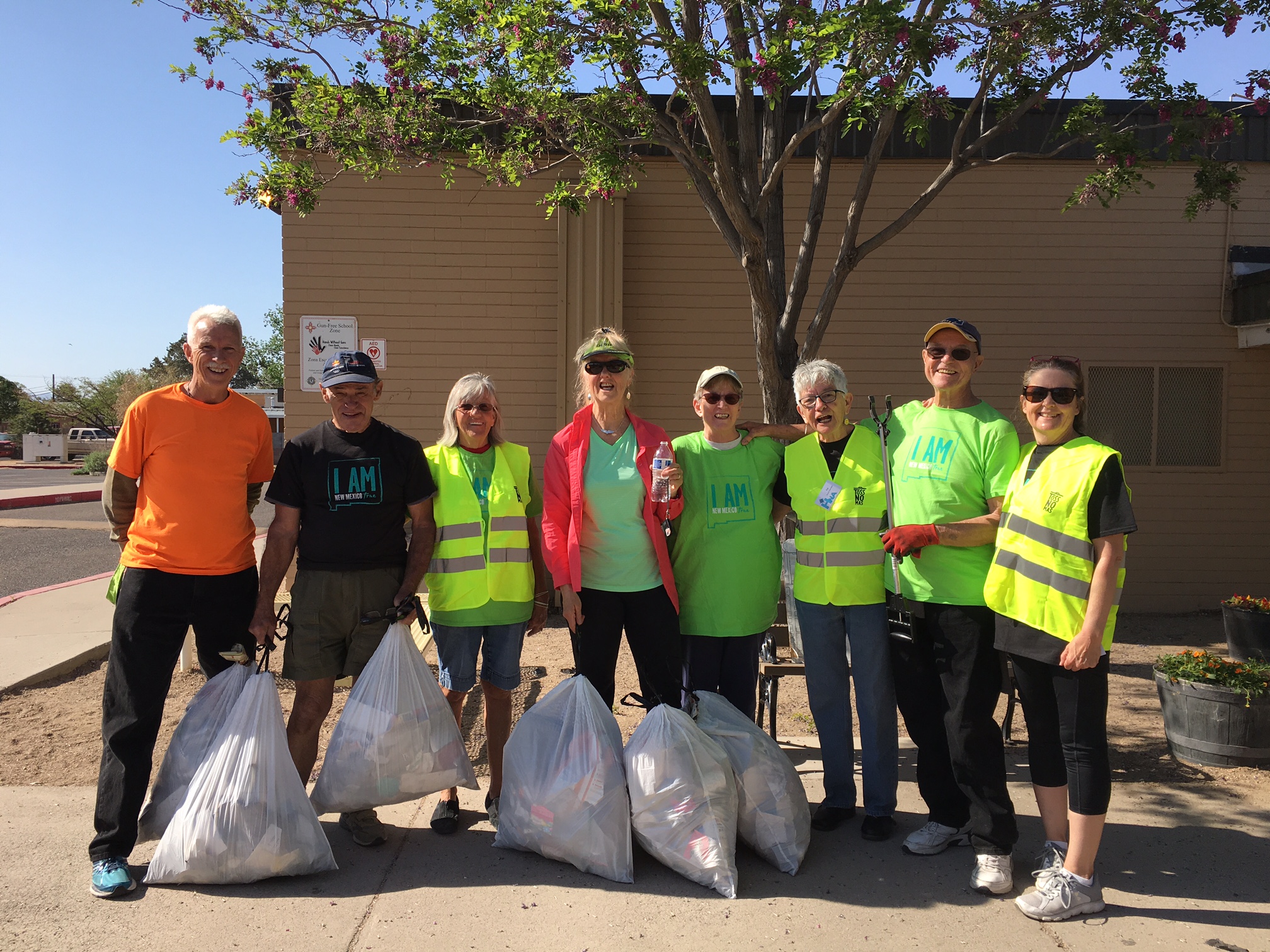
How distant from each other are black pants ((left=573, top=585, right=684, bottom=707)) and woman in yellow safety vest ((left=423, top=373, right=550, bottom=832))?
288 mm

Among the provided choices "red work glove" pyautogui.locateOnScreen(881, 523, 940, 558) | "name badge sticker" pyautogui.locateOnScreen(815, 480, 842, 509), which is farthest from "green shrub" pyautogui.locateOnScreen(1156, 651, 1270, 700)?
"name badge sticker" pyautogui.locateOnScreen(815, 480, 842, 509)

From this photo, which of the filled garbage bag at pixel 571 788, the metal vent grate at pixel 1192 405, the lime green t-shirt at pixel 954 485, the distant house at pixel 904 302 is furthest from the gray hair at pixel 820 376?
the metal vent grate at pixel 1192 405

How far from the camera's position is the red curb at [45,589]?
7.84 m

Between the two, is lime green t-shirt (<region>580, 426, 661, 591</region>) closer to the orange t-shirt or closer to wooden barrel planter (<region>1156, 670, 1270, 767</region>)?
the orange t-shirt

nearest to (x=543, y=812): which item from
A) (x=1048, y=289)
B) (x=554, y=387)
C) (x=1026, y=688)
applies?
(x=1026, y=688)

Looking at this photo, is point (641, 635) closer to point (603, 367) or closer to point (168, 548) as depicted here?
point (603, 367)

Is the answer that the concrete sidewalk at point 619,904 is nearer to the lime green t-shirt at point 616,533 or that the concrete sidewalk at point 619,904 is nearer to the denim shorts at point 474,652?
the denim shorts at point 474,652

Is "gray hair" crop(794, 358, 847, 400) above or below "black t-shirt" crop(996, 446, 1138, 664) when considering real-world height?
above

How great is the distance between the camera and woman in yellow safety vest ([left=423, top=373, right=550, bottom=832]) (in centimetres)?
349

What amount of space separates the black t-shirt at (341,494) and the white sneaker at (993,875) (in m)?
2.43

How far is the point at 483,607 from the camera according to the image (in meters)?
3.50

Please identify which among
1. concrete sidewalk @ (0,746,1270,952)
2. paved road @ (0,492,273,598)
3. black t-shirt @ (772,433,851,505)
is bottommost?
paved road @ (0,492,273,598)

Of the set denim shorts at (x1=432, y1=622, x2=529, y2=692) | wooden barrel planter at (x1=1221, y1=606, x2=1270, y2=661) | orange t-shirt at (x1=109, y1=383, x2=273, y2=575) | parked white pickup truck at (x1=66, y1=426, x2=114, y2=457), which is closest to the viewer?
orange t-shirt at (x1=109, y1=383, x2=273, y2=575)

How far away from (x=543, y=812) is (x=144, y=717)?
146 centimetres
